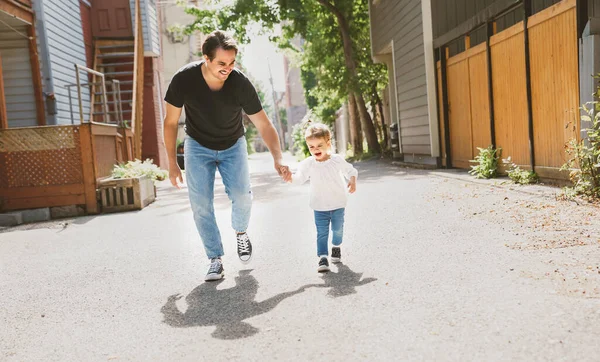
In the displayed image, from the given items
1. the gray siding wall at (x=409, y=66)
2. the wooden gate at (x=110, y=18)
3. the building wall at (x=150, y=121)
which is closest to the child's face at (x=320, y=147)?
the gray siding wall at (x=409, y=66)

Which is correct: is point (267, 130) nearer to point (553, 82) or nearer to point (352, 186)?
point (352, 186)

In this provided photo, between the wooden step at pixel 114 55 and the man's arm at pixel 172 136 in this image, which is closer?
the man's arm at pixel 172 136

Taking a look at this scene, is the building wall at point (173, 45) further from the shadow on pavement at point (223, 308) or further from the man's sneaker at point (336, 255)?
the shadow on pavement at point (223, 308)

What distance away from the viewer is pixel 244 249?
496 centimetres

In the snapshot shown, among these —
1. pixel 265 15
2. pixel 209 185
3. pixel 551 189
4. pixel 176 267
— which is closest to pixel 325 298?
pixel 209 185

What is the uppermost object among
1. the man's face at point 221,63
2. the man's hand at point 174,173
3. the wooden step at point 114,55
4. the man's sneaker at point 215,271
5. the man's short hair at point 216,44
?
the wooden step at point 114,55

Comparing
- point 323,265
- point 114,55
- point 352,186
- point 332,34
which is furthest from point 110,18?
point 323,265

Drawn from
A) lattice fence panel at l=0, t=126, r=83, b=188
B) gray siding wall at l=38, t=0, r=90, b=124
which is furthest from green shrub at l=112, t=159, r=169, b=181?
gray siding wall at l=38, t=0, r=90, b=124

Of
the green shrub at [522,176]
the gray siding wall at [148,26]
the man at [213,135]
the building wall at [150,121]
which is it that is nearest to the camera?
the man at [213,135]

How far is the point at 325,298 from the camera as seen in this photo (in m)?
3.78

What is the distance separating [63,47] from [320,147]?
1235cm

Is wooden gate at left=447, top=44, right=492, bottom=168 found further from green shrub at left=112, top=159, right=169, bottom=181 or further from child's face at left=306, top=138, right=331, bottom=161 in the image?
child's face at left=306, top=138, right=331, bottom=161

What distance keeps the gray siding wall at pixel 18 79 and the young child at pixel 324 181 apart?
1068 cm

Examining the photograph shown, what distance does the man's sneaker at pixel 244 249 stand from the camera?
16.3 feet
